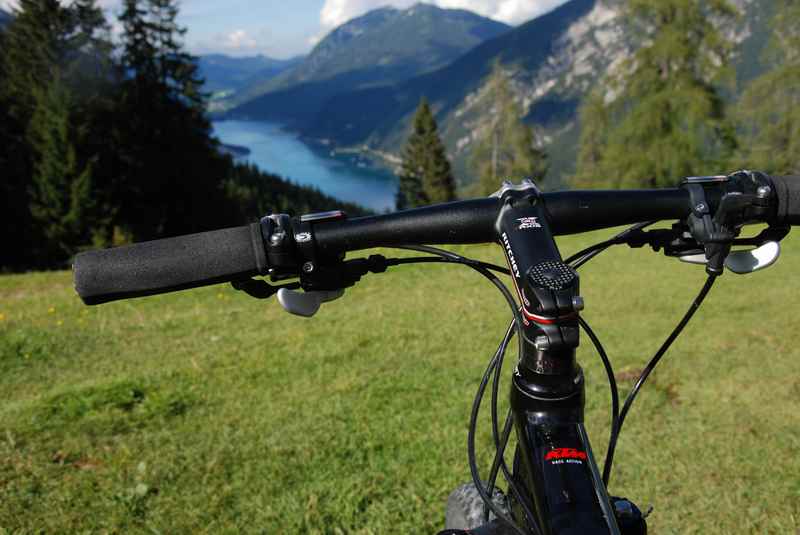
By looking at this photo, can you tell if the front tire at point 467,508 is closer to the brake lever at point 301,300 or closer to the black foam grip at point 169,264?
the brake lever at point 301,300

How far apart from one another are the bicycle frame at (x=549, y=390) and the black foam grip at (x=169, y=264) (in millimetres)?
665

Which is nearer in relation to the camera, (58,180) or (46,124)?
(46,124)

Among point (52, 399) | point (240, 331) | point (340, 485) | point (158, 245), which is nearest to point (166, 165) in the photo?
point (240, 331)

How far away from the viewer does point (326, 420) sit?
5098mm

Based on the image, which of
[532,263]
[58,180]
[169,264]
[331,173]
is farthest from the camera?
[331,173]

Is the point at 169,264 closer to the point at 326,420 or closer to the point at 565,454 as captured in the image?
the point at 565,454

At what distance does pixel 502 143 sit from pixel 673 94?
15731 mm

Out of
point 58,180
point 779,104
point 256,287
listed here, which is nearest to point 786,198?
point 256,287

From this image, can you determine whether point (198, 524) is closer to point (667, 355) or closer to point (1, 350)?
point (1, 350)

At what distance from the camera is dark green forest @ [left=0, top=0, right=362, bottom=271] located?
2642cm

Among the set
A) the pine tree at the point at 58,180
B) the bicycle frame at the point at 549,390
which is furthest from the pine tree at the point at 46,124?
the bicycle frame at the point at 549,390

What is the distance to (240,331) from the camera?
898 centimetres

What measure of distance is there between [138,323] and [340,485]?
691 cm

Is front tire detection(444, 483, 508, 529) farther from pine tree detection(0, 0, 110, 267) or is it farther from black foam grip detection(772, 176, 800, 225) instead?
pine tree detection(0, 0, 110, 267)
